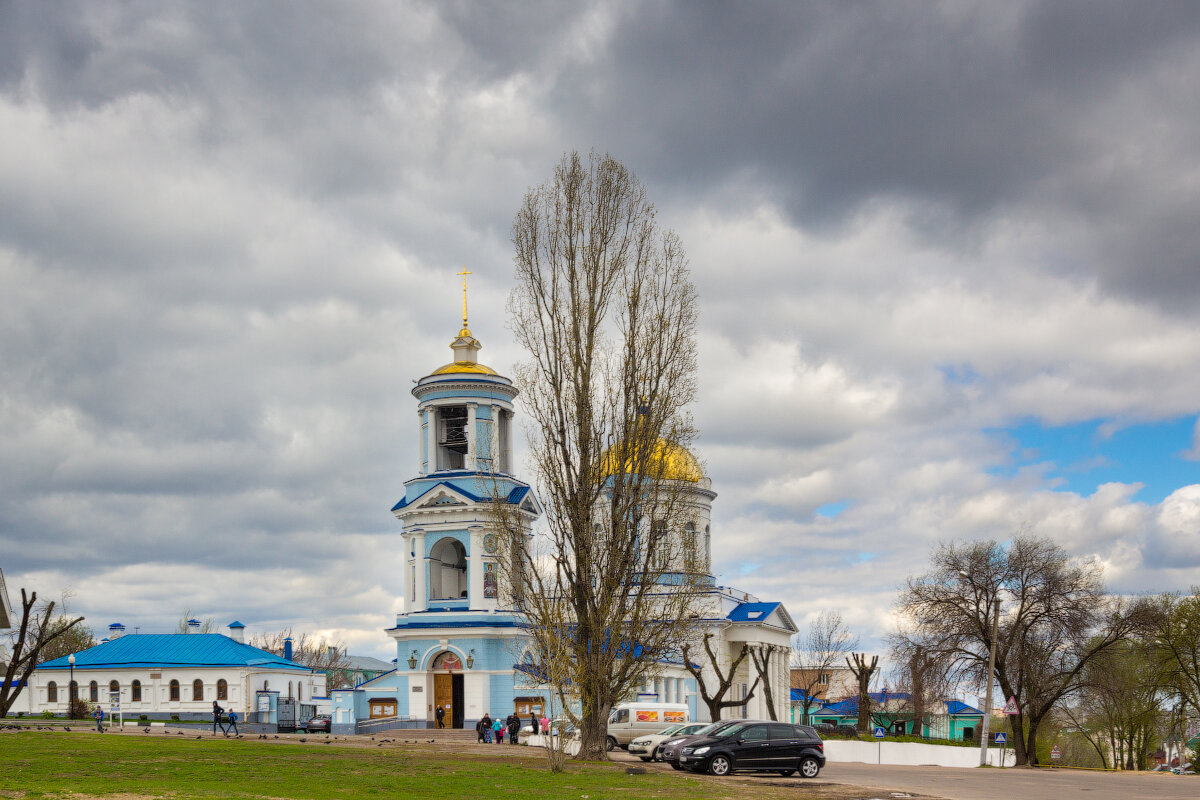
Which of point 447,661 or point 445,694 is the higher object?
point 447,661

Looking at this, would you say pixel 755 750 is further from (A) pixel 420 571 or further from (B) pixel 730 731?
(A) pixel 420 571

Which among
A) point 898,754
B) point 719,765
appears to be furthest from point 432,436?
point 719,765

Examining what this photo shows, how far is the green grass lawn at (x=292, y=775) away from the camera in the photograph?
18344mm

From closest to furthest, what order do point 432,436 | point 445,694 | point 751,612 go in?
point 445,694 < point 432,436 < point 751,612

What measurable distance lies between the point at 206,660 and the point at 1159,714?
169ft

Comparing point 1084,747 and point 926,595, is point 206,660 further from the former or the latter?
point 1084,747

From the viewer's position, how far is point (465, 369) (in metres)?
57.4

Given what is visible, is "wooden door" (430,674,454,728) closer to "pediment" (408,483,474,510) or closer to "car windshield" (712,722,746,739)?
"pediment" (408,483,474,510)

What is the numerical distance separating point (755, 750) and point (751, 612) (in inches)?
1409

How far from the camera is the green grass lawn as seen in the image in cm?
1834

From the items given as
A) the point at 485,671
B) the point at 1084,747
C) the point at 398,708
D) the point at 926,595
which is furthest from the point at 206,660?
the point at 1084,747

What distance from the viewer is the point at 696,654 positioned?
57.4m

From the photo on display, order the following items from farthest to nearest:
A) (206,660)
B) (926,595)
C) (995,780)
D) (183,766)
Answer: (206,660)
(926,595)
(995,780)
(183,766)

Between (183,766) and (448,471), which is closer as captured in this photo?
(183,766)
